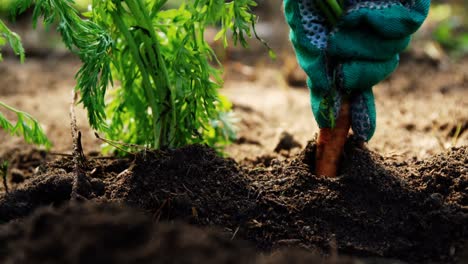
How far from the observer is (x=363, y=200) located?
7.90 feet

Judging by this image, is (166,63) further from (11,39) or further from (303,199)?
(303,199)

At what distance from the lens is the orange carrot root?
8.14 feet

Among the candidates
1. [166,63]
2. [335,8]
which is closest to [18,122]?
[166,63]

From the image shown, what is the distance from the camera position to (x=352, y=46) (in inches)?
92.0

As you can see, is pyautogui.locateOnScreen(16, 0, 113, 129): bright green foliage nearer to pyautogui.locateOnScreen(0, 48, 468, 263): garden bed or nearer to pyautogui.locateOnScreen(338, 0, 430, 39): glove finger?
pyautogui.locateOnScreen(0, 48, 468, 263): garden bed

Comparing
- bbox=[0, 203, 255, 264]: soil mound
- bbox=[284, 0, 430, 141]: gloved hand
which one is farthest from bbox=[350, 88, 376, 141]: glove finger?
bbox=[0, 203, 255, 264]: soil mound

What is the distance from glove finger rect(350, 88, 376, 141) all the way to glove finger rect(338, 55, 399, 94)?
2.0 inches

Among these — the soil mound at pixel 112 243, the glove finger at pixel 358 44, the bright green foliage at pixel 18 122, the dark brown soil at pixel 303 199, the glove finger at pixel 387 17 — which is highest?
the glove finger at pixel 387 17

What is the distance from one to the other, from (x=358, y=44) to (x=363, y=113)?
0.98 ft

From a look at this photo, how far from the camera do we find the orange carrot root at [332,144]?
97.7 inches

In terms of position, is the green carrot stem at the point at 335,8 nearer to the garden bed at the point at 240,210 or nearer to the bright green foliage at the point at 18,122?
the garden bed at the point at 240,210

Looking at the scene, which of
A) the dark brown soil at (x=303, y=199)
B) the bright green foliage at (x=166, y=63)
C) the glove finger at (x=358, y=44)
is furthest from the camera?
the bright green foliage at (x=166, y=63)

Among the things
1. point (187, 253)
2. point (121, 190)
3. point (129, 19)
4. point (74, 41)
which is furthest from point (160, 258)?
point (129, 19)

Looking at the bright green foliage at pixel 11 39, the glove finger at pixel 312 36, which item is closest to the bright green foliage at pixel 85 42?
the bright green foliage at pixel 11 39
